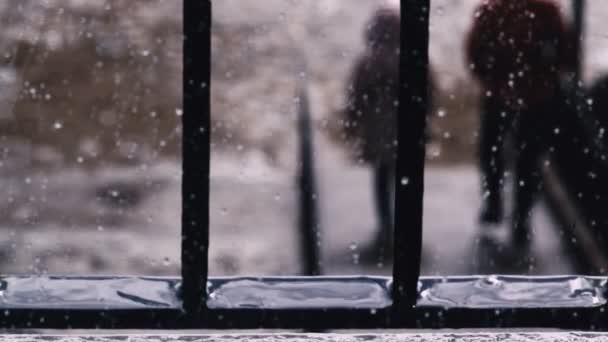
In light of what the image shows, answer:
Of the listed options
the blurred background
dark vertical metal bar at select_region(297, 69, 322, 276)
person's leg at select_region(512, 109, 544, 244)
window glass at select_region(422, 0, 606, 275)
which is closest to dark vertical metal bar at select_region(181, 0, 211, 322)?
window glass at select_region(422, 0, 606, 275)

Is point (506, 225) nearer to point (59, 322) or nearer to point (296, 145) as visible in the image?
point (59, 322)

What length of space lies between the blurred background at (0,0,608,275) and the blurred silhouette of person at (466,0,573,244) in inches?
6.7

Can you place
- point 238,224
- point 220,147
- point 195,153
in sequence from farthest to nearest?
point 220,147
point 238,224
point 195,153

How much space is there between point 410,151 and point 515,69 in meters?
3.19

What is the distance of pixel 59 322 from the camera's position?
2.72 meters

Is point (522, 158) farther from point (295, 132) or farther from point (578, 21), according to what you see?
point (295, 132)

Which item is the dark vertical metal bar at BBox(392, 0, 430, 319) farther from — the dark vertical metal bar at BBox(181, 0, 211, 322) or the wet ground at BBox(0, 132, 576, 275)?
the wet ground at BBox(0, 132, 576, 275)

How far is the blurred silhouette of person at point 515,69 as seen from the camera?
4.76m

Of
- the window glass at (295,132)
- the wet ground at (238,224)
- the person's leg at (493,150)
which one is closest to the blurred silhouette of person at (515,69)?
the person's leg at (493,150)

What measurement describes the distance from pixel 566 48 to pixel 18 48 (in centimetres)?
411

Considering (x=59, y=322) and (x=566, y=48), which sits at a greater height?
(x=566, y=48)

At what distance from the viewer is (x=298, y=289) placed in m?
2.85

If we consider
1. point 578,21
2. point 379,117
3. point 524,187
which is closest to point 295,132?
point 379,117

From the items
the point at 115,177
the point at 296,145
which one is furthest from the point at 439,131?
the point at 115,177
